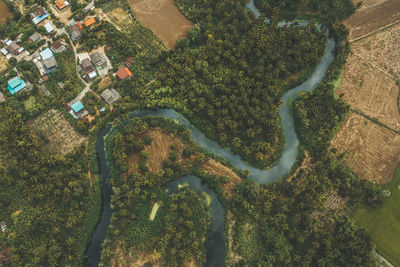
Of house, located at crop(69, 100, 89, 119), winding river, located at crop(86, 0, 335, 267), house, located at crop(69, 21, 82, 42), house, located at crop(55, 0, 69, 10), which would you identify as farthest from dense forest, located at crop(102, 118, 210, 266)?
house, located at crop(55, 0, 69, 10)

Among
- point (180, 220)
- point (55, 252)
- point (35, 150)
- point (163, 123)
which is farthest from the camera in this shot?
point (163, 123)

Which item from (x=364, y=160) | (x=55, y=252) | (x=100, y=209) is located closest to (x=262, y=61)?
(x=364, y=160)

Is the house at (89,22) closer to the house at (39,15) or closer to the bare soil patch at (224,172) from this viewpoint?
the house at (39,15)

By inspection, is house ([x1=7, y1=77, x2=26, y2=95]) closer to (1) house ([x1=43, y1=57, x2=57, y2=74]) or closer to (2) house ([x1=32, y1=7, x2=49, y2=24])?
(1) house ([x1=43, y1=57, x2=57, y2=74])

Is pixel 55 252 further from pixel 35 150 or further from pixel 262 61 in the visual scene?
pixel 262 61

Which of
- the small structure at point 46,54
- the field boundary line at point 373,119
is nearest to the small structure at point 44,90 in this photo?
the small structure at point 46,54

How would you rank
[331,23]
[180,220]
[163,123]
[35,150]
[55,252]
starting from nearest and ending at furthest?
[55,252]
[180,220]
[35,150]
[163,123]
[331,23]
